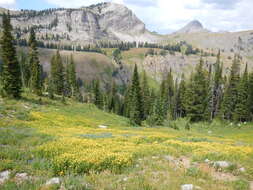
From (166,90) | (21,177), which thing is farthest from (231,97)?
(21,177)

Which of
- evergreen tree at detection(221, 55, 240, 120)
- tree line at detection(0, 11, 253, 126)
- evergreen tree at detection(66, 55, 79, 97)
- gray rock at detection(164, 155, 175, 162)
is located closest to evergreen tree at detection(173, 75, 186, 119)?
tree line at detection(0, 11, 253, 126)

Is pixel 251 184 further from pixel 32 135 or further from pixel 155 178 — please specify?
pixel 32 135

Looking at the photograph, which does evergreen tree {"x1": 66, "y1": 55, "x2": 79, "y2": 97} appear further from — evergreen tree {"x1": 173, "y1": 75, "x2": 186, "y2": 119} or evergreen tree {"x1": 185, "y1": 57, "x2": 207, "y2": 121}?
evergreen tree {"x1": 185, "y1": 57, "x2": 207, "y2": 121}

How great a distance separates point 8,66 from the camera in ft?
104

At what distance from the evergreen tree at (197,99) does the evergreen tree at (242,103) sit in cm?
970

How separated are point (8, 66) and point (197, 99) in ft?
173

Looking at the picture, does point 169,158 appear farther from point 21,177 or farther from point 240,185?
point 21,177

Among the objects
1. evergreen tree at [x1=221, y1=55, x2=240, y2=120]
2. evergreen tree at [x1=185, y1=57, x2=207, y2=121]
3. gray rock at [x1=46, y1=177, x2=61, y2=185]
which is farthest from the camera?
evergreen tree at [x1=185, y1=57, x2=207, y2=121]

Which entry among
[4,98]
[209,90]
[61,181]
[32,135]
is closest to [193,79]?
[209,90]

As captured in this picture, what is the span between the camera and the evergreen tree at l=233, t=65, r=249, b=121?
2115 inches

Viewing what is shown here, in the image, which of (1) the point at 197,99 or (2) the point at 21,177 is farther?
(1) the point at 197,99

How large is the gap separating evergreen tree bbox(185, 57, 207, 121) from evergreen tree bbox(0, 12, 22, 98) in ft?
162

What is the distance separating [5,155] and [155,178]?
6.37 meters

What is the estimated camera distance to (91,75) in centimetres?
19675
